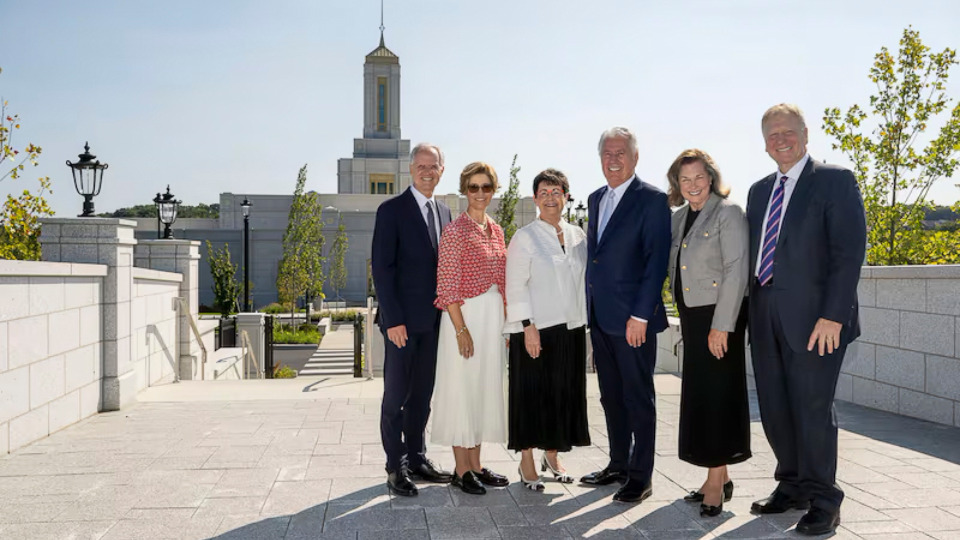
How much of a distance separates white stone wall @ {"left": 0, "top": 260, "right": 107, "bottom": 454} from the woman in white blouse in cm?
393

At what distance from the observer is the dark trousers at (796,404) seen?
3.84 m

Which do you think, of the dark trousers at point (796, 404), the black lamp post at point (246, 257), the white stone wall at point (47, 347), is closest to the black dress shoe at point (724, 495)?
the dark trousers at point (796, 404)

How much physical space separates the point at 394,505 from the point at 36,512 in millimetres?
2017

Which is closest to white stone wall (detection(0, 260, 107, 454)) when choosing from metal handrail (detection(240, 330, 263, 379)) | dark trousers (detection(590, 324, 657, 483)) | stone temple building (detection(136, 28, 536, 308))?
dark trousers (detection(590, 324, 657, 483))

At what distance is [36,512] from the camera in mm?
4016

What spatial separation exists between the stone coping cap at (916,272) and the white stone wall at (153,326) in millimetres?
7886

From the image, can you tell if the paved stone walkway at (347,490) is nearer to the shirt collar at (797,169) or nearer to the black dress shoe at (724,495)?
the black dress shoe at (724,495)

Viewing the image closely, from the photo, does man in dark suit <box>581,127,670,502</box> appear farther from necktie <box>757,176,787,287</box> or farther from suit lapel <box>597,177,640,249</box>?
necktie <box>757,176,787,287</box>

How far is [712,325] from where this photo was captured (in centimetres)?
396

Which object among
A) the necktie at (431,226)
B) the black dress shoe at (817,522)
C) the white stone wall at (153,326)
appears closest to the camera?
the black dress shoe at (817,522)

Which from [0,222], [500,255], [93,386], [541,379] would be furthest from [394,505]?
[0,222]

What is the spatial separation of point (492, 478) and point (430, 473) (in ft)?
1.43

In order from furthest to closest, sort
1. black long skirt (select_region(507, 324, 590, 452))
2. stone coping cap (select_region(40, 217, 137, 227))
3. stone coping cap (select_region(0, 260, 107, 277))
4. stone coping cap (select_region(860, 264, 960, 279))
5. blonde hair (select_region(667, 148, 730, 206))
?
stone coping cap (select_region(40, 217, 137, 227)) → stone coping cap (select_region(860, 264, 960, 279)) → stone coping cap (select_region(0, 260, 107, 277)) → black long skirt (select_region(507, 324, 590, 452)) → blonde hair (select_region(667, 148, 730, 206))

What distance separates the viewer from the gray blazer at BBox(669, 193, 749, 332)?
392cm
